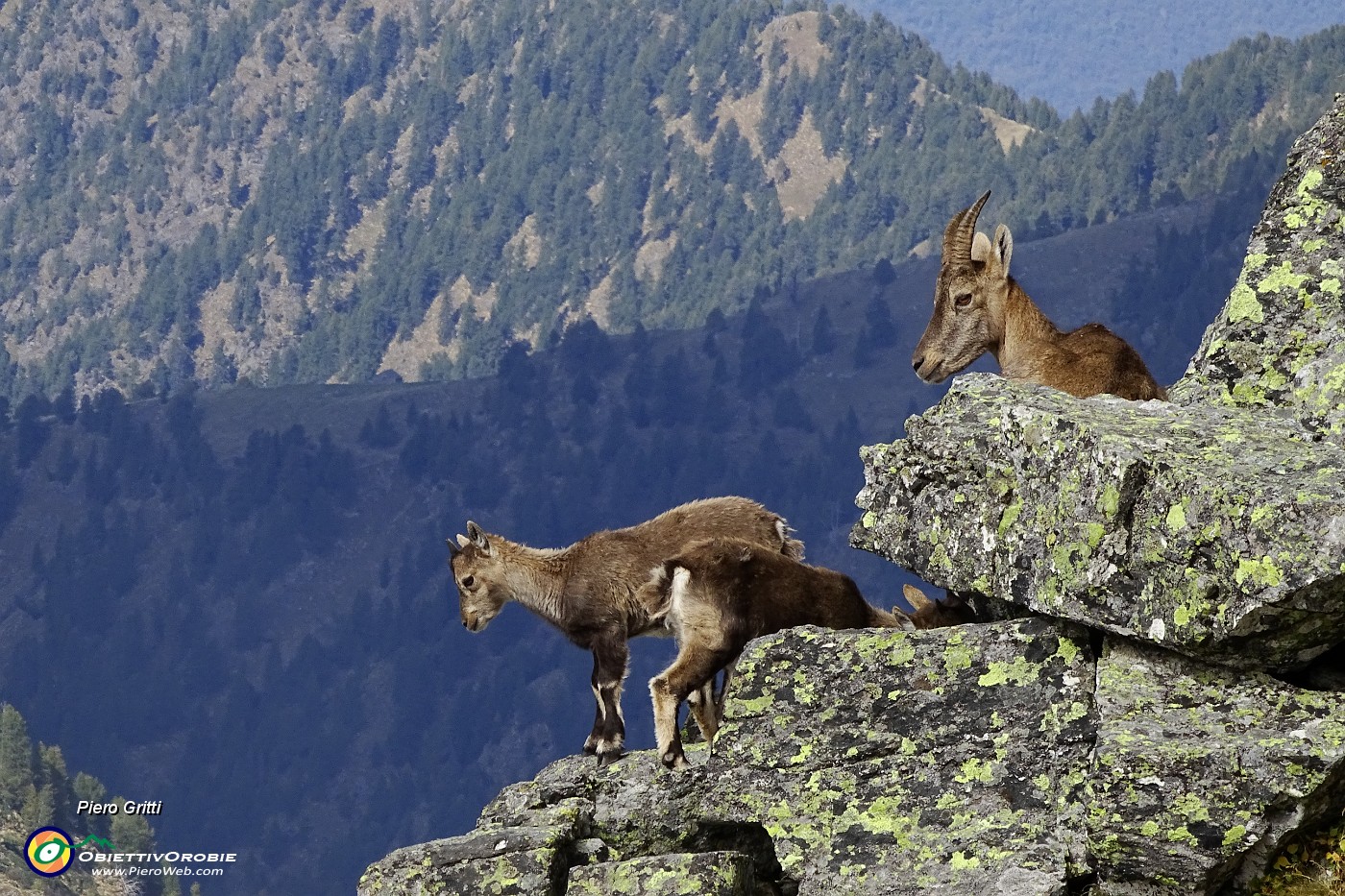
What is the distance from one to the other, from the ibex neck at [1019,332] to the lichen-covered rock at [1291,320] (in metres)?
1.58

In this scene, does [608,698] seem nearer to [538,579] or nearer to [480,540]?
[538,579]

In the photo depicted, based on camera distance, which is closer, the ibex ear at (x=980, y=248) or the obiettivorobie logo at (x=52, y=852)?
the ibex ear at (x=980, y=248)

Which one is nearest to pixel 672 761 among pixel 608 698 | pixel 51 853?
pixel 608 698

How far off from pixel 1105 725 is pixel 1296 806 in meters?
1.34

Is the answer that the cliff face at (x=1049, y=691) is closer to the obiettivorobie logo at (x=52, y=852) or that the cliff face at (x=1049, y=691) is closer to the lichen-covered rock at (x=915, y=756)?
the lichen-covered rock at (x=915, y=756)

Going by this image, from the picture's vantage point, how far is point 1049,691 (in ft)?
52.1

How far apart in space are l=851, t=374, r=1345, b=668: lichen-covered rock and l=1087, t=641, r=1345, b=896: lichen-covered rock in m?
0.59

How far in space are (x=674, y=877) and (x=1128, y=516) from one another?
397cm

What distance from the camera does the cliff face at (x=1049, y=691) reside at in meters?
14.4

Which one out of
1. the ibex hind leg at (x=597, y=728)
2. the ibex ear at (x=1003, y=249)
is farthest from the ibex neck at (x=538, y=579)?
the ibex ear at (x=1003, y=249)

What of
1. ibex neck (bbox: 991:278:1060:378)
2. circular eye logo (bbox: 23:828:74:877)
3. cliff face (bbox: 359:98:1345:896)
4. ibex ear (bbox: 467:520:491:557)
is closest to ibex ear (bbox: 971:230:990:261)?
ibex neck (bbox: 991:278:1060:378)

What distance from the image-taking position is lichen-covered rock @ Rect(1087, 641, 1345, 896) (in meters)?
14.2

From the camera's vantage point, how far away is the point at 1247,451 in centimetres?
1577

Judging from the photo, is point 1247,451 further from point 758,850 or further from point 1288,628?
point 758,850
